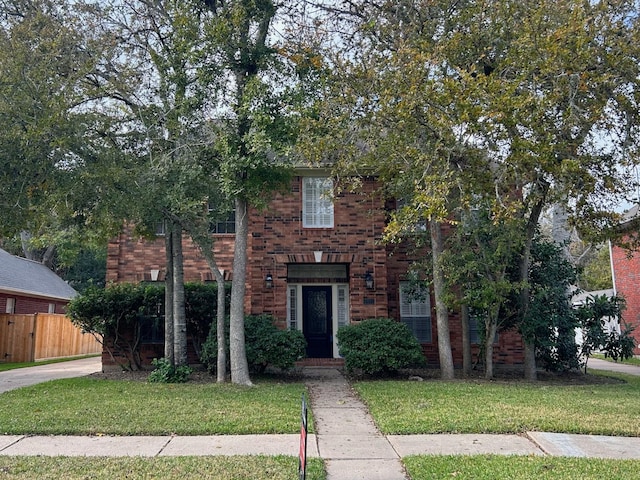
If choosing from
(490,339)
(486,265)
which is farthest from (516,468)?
(490,339)

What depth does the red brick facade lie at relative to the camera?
19314 mm

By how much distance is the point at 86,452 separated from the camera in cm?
573

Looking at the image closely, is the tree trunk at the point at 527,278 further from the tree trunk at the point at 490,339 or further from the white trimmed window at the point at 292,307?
the white trimmed window at the point at 292,307

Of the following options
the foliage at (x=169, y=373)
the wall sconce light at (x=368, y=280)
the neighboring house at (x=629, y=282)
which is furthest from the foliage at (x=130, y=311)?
the neighboring house at (x=629, y=282)

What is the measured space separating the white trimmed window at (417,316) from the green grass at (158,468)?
950cm

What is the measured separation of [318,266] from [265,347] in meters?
4.20

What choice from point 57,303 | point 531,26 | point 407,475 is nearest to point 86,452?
point 407,475

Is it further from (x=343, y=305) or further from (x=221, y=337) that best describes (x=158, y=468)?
(x=343, y=305)

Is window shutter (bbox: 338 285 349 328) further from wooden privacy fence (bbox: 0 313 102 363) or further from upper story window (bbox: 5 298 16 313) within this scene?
upper story window (bbox: 5 298 16 313)

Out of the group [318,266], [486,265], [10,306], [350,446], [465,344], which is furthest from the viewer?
[10,306]

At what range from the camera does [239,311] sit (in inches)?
420

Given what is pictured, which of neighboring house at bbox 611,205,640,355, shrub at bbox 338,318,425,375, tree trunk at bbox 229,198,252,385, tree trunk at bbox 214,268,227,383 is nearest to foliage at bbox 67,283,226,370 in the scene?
tree trunk at bbox 214,268,227,383

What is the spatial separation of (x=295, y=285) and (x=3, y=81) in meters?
9.07

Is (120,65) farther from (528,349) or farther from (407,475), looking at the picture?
(528,349)
